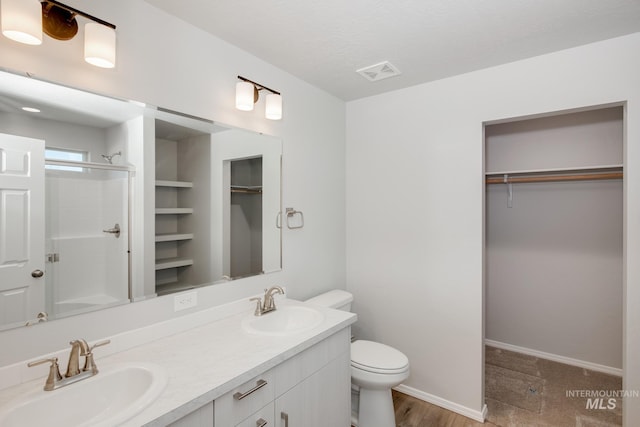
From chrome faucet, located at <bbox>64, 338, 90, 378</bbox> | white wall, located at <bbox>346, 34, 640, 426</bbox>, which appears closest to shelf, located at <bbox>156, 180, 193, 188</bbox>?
chrome faucet, located at <bbox>64, 338, 90, 378</bbox>

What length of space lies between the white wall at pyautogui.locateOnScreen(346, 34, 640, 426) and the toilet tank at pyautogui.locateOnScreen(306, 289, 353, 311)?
365 mm

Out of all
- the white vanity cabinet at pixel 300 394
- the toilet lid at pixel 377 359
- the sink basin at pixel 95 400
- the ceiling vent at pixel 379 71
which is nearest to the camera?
the sink basin at pixel 95 400

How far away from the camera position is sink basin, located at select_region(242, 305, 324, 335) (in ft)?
5.84

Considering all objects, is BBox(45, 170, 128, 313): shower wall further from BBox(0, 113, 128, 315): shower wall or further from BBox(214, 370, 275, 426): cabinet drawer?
BBox(214, 370, 275, 426): cabinet drawer

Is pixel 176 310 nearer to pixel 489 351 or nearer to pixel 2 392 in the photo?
pixel 2 392

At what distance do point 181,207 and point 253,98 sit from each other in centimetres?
78

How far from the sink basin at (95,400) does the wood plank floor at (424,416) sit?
179cm

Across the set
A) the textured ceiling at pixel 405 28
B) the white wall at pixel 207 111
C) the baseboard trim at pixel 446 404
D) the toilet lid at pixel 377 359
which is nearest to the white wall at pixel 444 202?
the baseboard trim at pixel 446 404

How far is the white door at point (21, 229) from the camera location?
111 cm

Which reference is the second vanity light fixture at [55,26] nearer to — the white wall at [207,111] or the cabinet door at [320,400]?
the white wall at [207,111]

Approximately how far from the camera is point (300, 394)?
4.88ft

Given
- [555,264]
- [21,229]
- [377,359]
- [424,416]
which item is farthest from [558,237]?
[21,229]

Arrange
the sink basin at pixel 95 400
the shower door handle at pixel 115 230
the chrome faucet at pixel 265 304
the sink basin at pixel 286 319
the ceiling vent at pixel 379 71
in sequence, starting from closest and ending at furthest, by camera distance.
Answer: the sink basin at pixel 95 400 → the shower door handle at pixel 115 230 → the sink basin at pixel 286 319 → the chrome faucet at pixel 265 304 → the ceiling vent at pixel 379 71

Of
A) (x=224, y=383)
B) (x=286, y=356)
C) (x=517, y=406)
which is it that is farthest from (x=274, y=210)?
(x=517, y=406)
